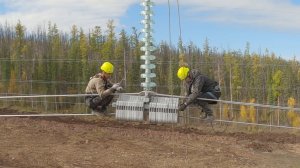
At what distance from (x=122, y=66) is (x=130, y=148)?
10959 mm

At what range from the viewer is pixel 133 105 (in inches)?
405

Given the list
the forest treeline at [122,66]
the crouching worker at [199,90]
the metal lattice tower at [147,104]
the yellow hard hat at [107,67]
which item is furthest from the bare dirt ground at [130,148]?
the forest treeline at [122,66]

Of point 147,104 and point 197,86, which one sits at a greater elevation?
point 197,86

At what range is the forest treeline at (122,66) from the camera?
18312 mm

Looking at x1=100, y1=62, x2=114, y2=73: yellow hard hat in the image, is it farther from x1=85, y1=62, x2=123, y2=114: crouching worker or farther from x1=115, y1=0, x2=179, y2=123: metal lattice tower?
x1=115, y1=0, x2=179, y2=123: metal lattice tower

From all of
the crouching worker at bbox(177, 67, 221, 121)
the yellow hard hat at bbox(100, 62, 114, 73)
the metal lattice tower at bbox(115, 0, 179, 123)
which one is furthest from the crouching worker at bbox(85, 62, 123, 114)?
the crouching worker at bbox(177, 67, 221, 121)

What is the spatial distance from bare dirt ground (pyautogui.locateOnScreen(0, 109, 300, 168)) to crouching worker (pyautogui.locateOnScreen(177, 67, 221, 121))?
663 mm

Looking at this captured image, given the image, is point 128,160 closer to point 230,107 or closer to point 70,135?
point 70,135

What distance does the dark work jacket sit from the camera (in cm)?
1020

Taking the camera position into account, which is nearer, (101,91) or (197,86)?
(197,86)

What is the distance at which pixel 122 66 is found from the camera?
19047 mm

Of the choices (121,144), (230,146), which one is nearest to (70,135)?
(121,144)

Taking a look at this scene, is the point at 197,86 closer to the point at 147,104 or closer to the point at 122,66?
the point at 147,104

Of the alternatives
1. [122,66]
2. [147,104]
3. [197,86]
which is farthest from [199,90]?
[122,66]
